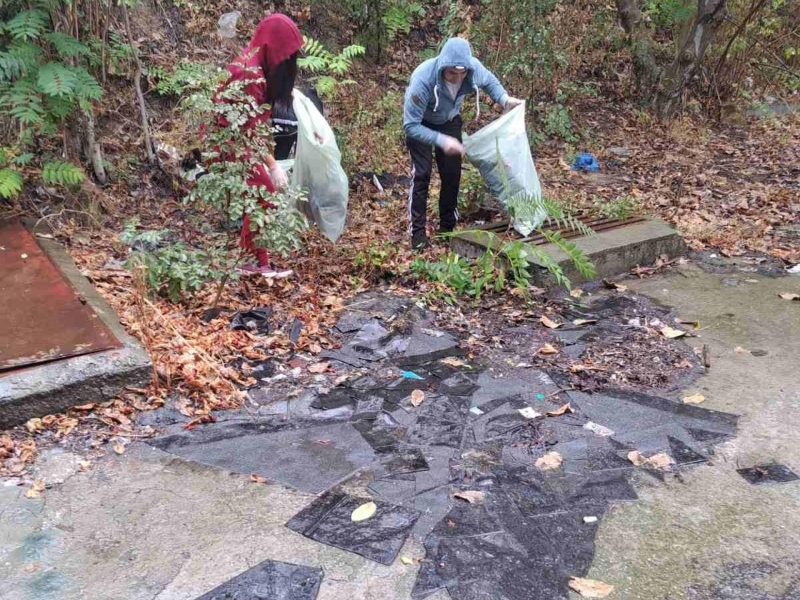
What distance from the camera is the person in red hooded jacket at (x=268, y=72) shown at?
3994 millimetres

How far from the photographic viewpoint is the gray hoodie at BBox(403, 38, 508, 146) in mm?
4602

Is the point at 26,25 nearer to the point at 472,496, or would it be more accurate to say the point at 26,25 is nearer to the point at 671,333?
the point at 472,496

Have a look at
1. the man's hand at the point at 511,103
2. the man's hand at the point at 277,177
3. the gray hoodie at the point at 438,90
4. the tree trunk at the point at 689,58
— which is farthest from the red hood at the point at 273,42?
the tree trunk at the point at 689,58

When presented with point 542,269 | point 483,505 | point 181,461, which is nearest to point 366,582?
point 483,505

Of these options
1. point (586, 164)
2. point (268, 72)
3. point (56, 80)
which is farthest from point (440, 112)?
point (586, 164)

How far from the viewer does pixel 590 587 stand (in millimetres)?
2145

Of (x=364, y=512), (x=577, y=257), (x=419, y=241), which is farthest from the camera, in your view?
(x=419, y=241)

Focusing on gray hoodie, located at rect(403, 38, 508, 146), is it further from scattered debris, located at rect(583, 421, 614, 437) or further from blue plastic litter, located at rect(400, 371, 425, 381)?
scattered debris, located at rect(583, 421, 614, 437)

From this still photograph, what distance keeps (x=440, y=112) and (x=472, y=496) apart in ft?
10.3

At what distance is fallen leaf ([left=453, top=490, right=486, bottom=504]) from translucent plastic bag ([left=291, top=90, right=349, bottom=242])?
294 centimetres

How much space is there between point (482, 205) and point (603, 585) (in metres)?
4.31

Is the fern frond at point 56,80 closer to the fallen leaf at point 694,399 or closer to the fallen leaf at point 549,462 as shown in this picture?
the fallen leaf at point 549,462

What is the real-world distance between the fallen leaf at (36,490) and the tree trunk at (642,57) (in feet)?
31.1

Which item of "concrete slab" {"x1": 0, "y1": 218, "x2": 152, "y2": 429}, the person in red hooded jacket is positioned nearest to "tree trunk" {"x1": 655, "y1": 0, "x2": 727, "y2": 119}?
the person in red hooded jacket
